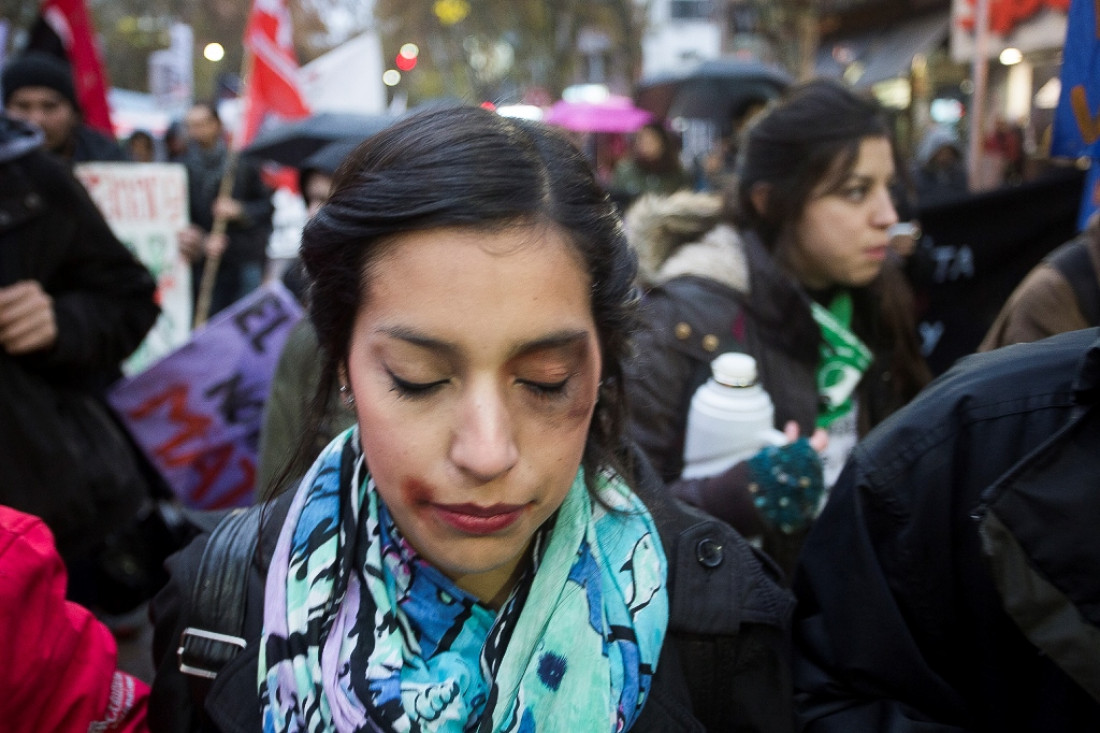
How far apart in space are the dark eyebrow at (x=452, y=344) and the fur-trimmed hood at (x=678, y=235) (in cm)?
138

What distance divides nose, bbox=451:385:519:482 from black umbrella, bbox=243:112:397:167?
13.5 feet

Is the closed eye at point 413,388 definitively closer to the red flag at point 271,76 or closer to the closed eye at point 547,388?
the closed eye at point 547,388

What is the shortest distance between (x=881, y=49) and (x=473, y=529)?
1730 cm

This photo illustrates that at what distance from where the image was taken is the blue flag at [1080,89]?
2244mm

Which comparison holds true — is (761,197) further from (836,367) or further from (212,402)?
(212,402)

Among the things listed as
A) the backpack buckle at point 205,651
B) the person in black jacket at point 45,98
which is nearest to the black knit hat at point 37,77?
the person in black jacket at point 45,98

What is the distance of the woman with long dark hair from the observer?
8.16 feet

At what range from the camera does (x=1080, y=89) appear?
7.71 ft

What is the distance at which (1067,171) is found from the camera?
4875mm

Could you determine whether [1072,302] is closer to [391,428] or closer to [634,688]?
[634,688]

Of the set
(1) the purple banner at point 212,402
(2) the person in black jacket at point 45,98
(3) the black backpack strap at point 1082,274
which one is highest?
(2) the person in black jacket at point 45,98

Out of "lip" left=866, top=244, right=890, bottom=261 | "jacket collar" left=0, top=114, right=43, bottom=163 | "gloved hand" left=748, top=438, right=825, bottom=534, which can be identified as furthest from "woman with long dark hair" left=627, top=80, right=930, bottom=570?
"jacket collar" left=0, top=114, right=43, bottom=163

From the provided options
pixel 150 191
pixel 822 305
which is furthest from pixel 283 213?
pixel 822 305

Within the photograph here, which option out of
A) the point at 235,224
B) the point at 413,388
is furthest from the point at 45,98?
Result: the point at 413,388
